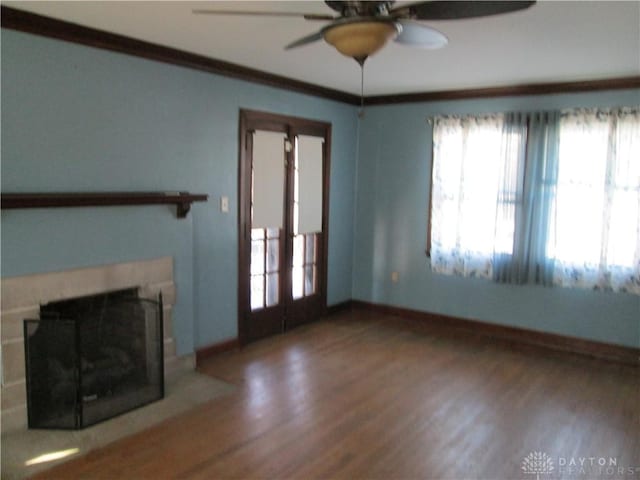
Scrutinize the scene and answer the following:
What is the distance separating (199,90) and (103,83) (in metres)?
0.80

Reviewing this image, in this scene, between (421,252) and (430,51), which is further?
(421,252)

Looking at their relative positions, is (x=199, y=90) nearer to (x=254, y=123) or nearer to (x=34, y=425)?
(x=254, y=123)

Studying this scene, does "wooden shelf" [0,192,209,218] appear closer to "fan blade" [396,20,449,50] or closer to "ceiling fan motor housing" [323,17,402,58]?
"ceiling fan motor housing" [323,17,402,58]

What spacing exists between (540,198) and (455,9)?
3023mm

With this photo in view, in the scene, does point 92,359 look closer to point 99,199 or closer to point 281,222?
point 99,199

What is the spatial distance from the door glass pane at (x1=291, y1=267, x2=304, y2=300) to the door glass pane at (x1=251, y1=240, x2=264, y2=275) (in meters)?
0.49

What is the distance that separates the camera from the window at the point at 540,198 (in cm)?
431

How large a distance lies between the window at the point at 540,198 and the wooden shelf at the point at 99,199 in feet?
8.44

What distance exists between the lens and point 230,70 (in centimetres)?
411

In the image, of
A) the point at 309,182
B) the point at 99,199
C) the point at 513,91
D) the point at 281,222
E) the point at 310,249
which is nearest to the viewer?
the point at 99,199

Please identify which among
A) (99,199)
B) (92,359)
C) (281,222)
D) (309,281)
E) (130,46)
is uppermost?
(130,46)

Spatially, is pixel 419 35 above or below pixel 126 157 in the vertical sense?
above

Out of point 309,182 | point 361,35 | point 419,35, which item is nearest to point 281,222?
point 309,182

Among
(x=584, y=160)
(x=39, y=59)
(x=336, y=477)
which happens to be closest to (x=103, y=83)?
(x=39, y=59)
